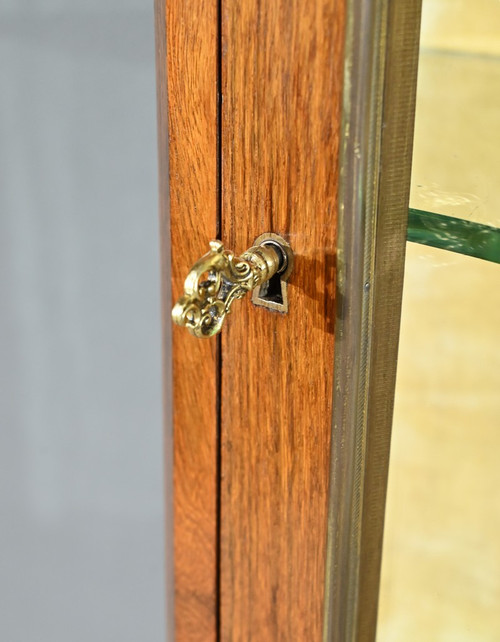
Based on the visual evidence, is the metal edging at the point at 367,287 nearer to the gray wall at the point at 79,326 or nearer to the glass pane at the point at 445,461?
the glass pane at the point at 445,461

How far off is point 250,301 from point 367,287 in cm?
6

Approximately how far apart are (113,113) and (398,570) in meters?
0.54

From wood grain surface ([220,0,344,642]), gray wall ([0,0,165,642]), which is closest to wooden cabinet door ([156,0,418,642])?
wood grain surface ([220,0,344,642])

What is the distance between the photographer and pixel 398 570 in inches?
20.2

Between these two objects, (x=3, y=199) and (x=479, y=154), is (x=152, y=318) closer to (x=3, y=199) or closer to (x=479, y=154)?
(x=3, y=199)

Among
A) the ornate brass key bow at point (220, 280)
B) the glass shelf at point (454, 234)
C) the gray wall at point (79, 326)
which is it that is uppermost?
the glass shelf at point (454, 234)

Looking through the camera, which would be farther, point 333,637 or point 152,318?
point 152,318

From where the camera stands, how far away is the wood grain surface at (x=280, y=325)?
41cm

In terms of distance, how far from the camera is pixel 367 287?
0.43 m

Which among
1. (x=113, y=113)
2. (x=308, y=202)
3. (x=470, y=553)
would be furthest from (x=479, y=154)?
(x=113, y=113)

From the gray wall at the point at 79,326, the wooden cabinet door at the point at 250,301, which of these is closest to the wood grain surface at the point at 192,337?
the wooden cabinet door at the point at 250,301

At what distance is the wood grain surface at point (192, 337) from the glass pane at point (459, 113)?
0.09m

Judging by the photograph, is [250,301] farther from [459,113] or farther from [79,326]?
[79,326]

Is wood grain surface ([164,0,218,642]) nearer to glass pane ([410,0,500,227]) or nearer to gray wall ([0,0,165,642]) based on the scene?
glass pane ([410,0,500,227])
